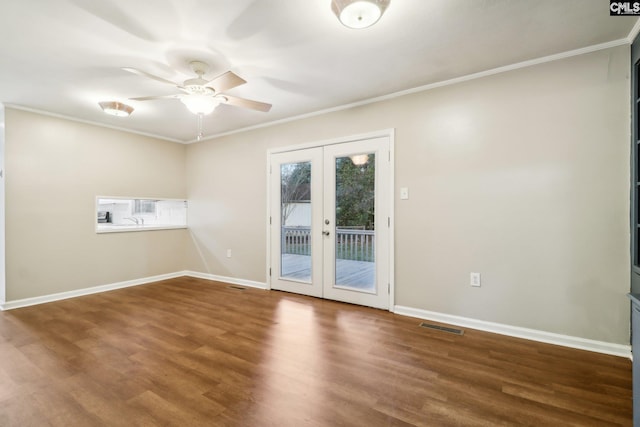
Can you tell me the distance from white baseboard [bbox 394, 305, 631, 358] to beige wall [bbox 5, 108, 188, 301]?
421cm

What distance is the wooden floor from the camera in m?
1.73

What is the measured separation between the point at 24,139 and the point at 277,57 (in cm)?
359

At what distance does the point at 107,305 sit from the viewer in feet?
12.5

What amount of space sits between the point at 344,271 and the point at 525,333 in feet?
6.48

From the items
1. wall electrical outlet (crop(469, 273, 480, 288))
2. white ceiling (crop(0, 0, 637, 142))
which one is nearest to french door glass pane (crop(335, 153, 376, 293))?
white ceiling (crop(0, 0, 637, 142))

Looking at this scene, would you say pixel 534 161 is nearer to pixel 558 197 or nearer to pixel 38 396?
pixel 558 197

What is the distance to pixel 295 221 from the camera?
14.2 ft

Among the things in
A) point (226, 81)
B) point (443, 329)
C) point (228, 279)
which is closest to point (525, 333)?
point (443, 329)

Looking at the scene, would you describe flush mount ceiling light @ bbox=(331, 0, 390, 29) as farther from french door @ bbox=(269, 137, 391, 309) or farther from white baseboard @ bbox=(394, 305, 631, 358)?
white baseboard @ bbox=(394, 305, 631, 358)

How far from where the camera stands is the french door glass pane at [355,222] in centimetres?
366

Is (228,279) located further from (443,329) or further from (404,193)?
(443,329)

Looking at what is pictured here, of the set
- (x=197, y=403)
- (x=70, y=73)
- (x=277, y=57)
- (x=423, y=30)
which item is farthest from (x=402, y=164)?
(x=70, y=73)

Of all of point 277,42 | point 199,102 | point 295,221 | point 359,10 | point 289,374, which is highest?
point 277,42

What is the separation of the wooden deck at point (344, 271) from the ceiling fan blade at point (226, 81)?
241 centimetres
